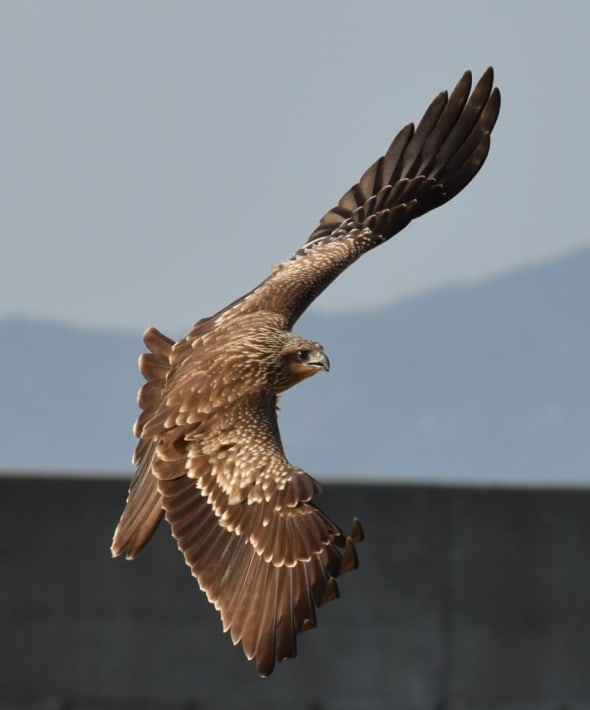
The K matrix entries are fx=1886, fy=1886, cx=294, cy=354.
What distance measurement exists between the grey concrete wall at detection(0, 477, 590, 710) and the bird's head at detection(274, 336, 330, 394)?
7.60 ft

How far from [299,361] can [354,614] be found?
2.80 m

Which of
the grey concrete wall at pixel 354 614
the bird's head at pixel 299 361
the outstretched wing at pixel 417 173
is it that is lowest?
the grey concrete wall at pixel 354 614

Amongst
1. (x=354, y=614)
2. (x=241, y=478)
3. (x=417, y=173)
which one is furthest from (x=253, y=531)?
(x=417, y=173)

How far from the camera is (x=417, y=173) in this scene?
32.8ft

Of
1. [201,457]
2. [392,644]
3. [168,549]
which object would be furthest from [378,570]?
[201,457]

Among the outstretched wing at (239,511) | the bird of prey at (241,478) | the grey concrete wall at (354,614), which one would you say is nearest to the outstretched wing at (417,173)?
the bird of prey at (241,478)

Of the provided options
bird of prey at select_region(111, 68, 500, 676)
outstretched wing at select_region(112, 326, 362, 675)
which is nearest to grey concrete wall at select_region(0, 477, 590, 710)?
bird of prey at select_region(111, 68, 500, 676)

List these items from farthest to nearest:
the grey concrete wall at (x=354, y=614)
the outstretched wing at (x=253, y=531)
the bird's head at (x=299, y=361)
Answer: the grey concrete wall at (x=354, y=614) → the bird's head at (x=299, y=361) → the outstretched wing at (x=253, y=531)

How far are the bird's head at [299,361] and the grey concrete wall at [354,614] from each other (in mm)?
2316

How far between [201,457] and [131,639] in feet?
10.3

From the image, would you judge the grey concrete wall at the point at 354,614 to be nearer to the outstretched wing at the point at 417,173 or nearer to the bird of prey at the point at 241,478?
the outstretched wing at the point at 417,173

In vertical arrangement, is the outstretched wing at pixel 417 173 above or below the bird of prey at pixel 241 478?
above

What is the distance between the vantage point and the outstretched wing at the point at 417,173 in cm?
970

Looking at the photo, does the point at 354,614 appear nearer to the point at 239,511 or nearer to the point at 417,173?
the point at 417,173
